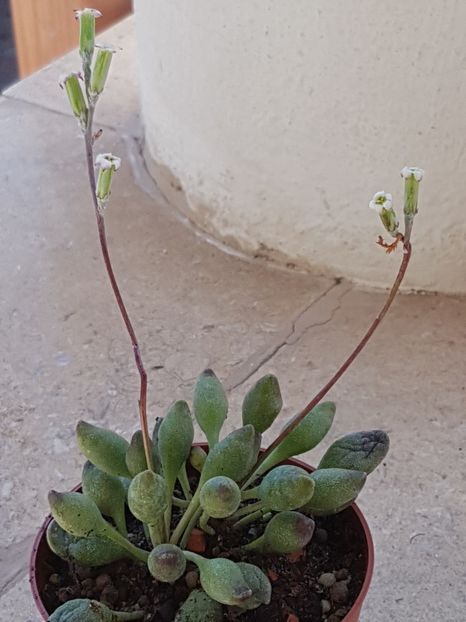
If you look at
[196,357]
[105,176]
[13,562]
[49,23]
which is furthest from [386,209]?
[49,23]

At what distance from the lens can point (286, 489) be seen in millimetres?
778

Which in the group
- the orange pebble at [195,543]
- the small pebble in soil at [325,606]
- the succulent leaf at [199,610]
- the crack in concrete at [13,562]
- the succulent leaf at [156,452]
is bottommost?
the crack in concrete at [13,562]

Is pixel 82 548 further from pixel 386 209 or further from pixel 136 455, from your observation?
pixel 386 209

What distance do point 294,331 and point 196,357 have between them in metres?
0.19

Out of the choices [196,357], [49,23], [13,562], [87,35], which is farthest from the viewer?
[49,23]

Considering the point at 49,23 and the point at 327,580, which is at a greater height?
the point at 327,580

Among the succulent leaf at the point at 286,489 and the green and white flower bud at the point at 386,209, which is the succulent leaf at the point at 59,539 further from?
the green and white flower bud at the point at 386,209

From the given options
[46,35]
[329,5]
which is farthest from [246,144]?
[46,35]

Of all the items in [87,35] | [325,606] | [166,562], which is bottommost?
[325,606]

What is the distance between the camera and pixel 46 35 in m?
3.06

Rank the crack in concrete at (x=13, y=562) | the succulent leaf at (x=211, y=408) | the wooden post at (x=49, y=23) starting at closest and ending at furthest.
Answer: the succulent leaf at (x=211, y=408) → the crack in concrete at (x=13, y=562) → the wooden post at (x=49, y=23)

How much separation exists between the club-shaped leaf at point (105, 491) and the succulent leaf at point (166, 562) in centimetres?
10

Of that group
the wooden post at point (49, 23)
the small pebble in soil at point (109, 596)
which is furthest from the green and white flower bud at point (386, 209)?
the wooden post at point (49, 23)

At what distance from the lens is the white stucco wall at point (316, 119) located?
1.50m
